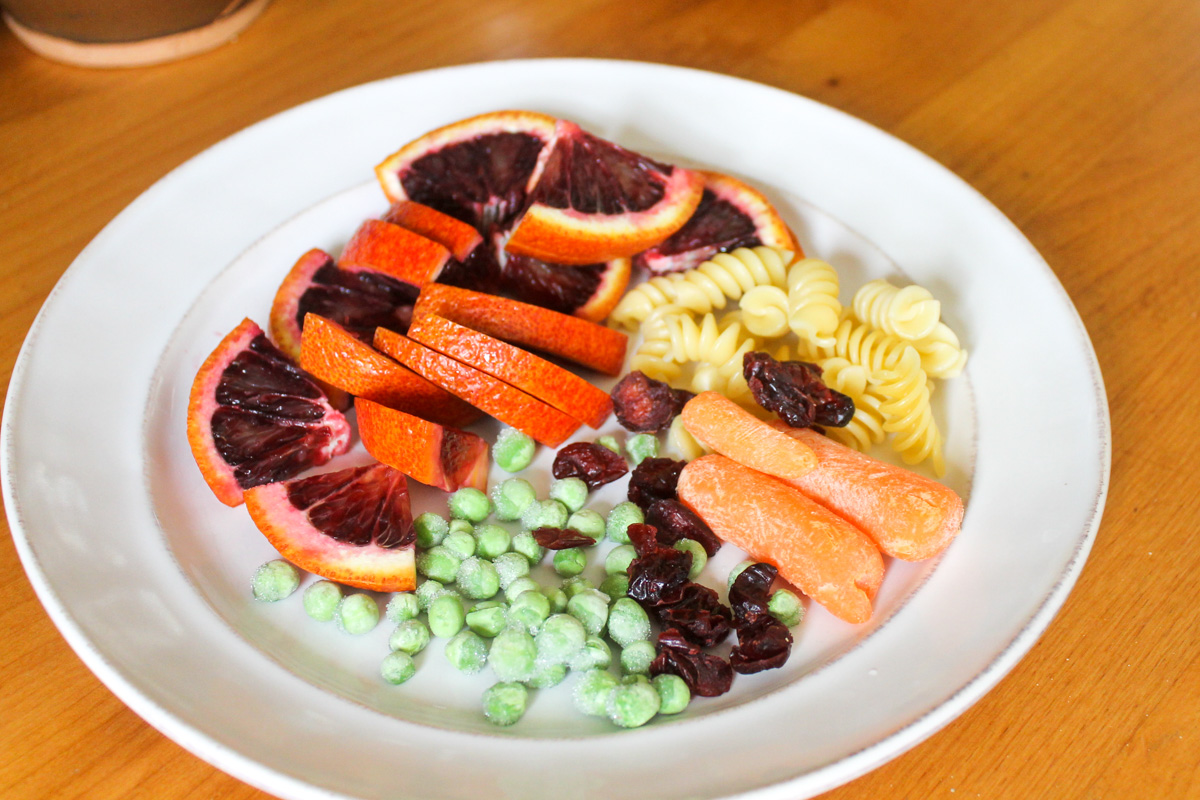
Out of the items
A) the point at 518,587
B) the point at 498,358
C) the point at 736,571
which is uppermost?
the point at 498,358

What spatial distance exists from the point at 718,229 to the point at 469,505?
1.03m

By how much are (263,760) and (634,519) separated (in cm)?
86

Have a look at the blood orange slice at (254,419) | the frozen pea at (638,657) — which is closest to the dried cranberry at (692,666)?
the frozen pea at (638,657)

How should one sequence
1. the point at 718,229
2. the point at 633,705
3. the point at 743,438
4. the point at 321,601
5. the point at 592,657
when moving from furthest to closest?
the point at 718,229 < the point at 743,438 < the point at 321,601 < the point at 592,657 < the point at 633,705

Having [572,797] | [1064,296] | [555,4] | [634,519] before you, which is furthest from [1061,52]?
[572,797]

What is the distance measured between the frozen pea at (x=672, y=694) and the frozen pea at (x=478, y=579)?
1.31 ft

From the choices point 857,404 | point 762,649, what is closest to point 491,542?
point 762,649

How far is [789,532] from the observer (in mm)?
1766

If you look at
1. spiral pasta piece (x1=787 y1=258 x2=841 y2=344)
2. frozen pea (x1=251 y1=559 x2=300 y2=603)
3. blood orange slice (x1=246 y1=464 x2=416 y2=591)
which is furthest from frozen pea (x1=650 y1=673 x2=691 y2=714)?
spiral pasta piece (x1=787 y1=258 x2=841 y2=344)

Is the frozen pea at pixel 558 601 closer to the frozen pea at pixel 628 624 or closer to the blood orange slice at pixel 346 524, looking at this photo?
the frozen pea at pixel 628 624

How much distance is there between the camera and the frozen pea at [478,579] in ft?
5.92

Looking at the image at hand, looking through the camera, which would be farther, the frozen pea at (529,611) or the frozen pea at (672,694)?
the frozen pea at (529,611)

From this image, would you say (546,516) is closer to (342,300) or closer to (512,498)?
(512,498)

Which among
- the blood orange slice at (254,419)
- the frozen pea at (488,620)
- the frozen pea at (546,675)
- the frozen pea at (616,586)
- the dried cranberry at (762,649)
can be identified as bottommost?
the frozen pea at (616,586)
